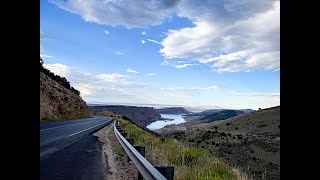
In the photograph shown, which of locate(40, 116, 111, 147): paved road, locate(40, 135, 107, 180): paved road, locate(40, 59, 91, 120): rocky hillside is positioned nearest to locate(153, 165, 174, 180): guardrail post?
locate(40, 135, 107, 180): paved road

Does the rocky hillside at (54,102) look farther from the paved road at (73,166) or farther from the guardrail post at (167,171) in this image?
the guardrail post at (167,171)

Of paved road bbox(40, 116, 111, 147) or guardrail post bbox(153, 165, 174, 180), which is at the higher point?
guardrail post bbox(153, 165, 174, 180)

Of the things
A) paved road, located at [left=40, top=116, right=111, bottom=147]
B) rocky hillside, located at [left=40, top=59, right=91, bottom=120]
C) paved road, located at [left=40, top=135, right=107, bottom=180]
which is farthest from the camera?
rocky hillside, located at [left=40, top=59, right=91, bottom=120]

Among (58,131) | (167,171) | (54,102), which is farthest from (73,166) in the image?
(54,102)

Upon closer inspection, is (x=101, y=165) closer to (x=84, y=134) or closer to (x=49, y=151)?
(x=49, y=151)

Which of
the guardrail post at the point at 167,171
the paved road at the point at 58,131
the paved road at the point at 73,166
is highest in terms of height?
the guardrail post at the point at 167,171

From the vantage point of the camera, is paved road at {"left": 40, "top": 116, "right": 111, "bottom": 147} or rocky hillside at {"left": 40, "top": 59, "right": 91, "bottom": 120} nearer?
paved road at {"left": 40, "top": 116, "right": 111, "bottom": 147}

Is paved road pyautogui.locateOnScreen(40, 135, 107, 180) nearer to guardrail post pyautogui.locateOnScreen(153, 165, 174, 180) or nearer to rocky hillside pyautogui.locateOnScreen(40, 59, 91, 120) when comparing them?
guardrail post pyautogui.locateOnScreen(153, 165, 174, 180)

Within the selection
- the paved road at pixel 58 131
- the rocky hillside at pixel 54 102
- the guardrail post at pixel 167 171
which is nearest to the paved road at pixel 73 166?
the guardrail post at pixel 167 171

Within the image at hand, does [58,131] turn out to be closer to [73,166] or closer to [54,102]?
[73,166]

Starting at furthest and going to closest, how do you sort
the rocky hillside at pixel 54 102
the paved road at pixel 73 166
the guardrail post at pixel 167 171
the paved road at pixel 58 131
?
the rocky hillside at pixel 54 102, the paved road at pixel 58 131, the paved road at pixel 73 166, the guardrail post at pixel 167 171
